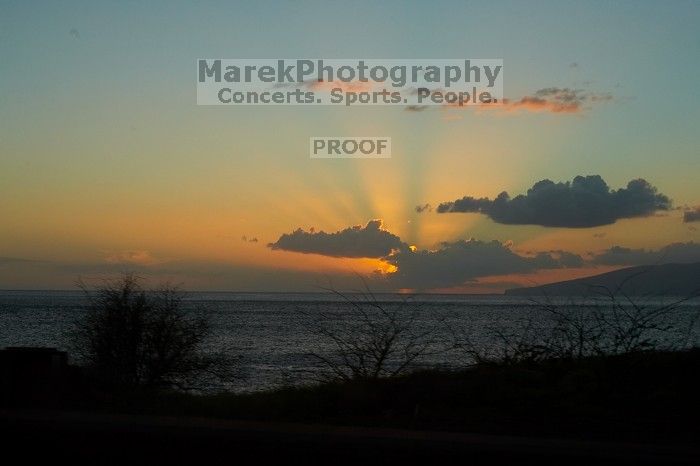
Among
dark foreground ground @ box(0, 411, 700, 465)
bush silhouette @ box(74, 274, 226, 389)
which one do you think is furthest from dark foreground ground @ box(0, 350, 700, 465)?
bush silhouette @ box(74, 274, 226, 389)

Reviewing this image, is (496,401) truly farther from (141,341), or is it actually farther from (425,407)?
(141,341)

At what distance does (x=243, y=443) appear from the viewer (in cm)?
787

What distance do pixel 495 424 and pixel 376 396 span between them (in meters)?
2.49

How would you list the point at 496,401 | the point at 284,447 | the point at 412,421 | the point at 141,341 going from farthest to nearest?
1. the point at 141,341
2. the point at 496,401
3. the point at 412,421
4. the point at 284,447

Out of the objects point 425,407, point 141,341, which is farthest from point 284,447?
point 141,341

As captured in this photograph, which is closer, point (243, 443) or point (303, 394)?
point (243, 443)

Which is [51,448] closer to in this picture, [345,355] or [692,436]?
[692,436]

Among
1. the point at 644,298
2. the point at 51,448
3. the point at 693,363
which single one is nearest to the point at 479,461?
the point at 51,448

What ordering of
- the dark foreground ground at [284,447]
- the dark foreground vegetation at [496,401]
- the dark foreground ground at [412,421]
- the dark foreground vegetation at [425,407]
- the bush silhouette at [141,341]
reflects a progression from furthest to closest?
the bush silhouette at [141,341] < the dark foreground vegetation at [496,401] < the dark foreground vegetation at [425,407] < the dark foreground ground at [412,421] < the dark foreground ground at [284,447]

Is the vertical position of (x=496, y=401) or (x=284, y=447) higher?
(x=284, y=447)

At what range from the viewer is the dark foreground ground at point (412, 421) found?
7.54 meters

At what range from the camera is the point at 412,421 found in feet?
35.2

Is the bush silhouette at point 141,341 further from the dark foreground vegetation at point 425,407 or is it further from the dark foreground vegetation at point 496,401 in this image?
the dark foreground vegetation at point 496,401

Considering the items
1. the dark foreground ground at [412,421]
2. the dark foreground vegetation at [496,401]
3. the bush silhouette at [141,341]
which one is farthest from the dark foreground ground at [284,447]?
the bush silhouette at [141,341]
